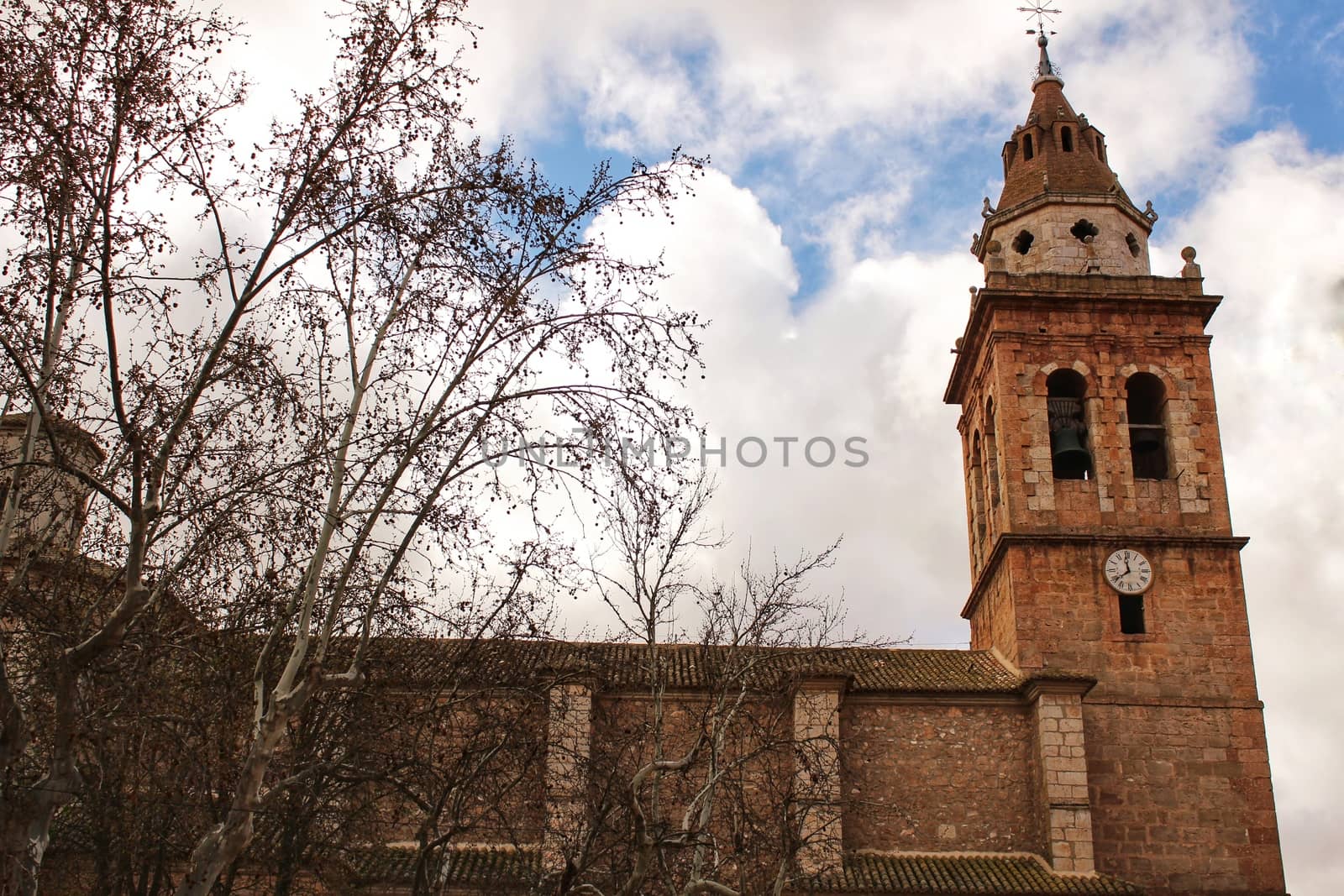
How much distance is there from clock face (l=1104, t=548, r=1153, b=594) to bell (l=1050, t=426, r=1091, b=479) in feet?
7.22

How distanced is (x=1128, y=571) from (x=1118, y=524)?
3.20ft

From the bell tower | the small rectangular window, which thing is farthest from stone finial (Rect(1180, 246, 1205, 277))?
the small rectangular window

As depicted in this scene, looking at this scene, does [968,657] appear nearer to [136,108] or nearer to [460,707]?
[460,707]

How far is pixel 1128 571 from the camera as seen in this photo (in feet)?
77.7

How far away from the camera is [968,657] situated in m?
24.4

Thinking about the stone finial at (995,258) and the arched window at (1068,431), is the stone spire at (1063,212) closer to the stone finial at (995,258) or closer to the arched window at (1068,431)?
the stone finial at (995,258)

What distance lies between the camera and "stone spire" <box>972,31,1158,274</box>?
90.6 feet

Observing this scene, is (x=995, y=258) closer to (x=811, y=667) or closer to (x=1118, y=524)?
(x=1118, y=524)

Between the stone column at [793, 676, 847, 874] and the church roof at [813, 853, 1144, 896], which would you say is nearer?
the stone column at [793, 676, 847, 874]

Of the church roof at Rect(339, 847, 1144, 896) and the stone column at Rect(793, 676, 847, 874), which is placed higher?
the stone column at Rect(793, 676, 847, 874)

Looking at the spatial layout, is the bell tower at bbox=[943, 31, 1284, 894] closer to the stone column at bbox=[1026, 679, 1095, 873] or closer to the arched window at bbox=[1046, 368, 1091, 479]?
the arched window at bbox=[1046, 368, 1091, 479]

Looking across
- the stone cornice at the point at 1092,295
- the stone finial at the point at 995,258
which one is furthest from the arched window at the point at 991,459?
the stone finial at the point at 995,258

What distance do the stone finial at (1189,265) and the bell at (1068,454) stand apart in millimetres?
4470

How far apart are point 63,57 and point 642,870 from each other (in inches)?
278
